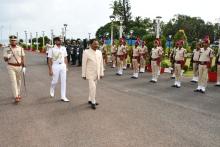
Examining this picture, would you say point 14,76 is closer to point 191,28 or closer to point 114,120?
point 114,120

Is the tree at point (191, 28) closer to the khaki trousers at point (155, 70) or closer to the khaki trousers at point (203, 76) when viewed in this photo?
the khaki trousers at point (155, 70)

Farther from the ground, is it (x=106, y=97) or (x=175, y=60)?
(x=175, y=60)

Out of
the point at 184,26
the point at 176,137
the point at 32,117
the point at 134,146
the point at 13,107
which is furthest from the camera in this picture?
the point at 184,26

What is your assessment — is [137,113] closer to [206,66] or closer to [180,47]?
[206,66]

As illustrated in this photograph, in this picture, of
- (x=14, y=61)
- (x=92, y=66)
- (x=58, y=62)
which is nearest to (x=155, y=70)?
(x=58, y=62)

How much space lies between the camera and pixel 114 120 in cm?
917

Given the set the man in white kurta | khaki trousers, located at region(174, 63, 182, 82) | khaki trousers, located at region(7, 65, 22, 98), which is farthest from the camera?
khaki trousers, located at region(174, 63, 182, 82)

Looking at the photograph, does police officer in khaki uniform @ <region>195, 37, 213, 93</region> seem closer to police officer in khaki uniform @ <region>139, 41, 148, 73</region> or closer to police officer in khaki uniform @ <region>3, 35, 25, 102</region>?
police officer in khaki uniform @ <region>139, 41, 148, 73</region>

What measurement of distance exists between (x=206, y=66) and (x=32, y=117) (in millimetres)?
8356

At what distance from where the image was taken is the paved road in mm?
7363

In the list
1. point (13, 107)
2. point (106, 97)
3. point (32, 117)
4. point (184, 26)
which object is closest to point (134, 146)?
point (32, 117)

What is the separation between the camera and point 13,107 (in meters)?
10.9

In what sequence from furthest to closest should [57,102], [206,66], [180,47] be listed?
1. [180,47]
2. [206,66]
3. [57,102]

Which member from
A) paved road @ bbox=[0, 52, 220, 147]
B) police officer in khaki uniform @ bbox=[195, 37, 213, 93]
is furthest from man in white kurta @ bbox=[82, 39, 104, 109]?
police officer in khaki uniform @ bbox=[195, 37, 213, 93]
